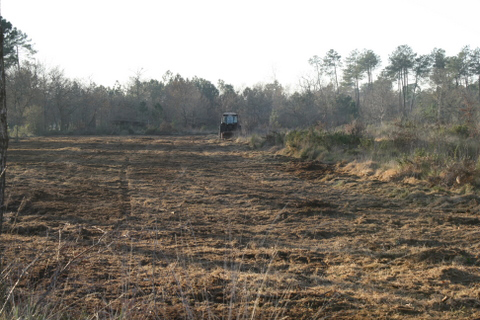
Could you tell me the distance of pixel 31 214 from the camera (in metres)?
7.73

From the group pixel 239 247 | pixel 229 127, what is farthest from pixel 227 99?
pixel 239 247

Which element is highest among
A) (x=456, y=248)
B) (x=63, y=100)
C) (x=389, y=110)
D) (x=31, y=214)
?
(x=63, y=100)

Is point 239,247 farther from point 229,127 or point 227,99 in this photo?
point 227,99

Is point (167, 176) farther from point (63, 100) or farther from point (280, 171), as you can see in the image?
point (63, 100)

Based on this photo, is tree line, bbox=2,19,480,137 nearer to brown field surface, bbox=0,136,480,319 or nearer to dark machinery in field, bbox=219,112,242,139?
dark machinery in field, bbox=219,112,242,139

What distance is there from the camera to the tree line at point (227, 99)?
37.7 metres

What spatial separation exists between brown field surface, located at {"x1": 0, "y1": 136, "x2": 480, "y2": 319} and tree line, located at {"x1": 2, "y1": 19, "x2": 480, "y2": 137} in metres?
22.1

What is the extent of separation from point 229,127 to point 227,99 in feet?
79.8

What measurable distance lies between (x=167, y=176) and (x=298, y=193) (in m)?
4.80

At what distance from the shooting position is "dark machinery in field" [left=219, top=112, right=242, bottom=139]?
110 feet

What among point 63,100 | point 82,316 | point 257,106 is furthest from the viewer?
point 257,106

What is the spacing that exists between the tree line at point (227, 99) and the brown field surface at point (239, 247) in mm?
22112

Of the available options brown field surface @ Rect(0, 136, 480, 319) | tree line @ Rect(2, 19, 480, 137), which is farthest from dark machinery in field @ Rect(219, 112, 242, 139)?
brown field surface @ Rect(0, 136, 480, 319)

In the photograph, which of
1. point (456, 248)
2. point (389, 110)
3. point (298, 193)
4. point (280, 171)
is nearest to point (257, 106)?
point (389, 110)
